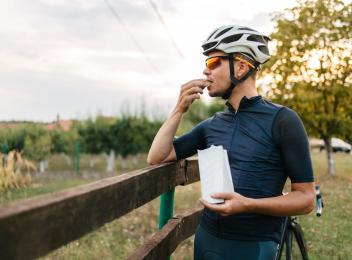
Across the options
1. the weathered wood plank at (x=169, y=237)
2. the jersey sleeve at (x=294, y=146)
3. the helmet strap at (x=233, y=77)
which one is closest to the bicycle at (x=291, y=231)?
the weathered wood plank at (x=169, y=237)

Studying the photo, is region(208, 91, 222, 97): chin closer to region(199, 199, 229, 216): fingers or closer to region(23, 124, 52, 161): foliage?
region(199, 199, 229, 216): fingers

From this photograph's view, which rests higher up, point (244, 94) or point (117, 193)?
point (244, 94)

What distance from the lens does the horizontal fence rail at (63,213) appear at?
1452mm

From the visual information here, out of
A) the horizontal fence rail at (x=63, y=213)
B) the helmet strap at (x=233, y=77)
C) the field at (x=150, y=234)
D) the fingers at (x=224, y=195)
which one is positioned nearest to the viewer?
the horizontal fence rail at (x=63, y=213)

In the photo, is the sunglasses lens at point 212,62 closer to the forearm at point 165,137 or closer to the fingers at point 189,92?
the fingers at point 189,92

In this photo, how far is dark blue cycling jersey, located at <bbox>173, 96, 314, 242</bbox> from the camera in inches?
101

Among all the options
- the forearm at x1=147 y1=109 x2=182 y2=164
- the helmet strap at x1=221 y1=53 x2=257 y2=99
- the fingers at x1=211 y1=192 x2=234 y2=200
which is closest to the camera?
the fingers at x1=211 y1=192 x2=234 y2=200

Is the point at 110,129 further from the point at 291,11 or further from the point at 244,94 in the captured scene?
the point at 244,94

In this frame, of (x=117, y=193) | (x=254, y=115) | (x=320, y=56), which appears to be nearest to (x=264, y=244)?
(x=254, y=115)

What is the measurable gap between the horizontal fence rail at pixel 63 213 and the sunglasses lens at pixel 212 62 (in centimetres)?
67

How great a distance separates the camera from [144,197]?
110 inches

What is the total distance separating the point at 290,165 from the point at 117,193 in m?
0.87

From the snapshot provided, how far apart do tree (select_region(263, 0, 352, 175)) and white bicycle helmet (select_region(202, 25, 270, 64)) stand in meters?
23.3

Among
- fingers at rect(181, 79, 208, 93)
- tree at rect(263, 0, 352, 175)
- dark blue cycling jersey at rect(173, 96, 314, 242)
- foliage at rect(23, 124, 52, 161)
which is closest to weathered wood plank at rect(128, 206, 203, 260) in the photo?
dark blue cycling jersey at rect(173, 96, 314, 242)
